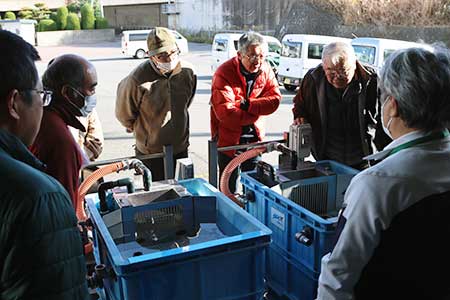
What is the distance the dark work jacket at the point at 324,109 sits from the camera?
3195 mm

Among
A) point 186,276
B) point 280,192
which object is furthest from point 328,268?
point 280,192

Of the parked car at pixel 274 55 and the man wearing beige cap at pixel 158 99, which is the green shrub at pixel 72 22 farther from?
the man wearing beige cap at pixel 158 99

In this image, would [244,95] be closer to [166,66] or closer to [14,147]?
[166,66]

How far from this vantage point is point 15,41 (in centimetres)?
127

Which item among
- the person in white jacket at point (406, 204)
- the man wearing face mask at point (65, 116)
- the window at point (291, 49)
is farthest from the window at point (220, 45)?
the person in white jacket at point (406, 204)

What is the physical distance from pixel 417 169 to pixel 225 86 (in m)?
2.38

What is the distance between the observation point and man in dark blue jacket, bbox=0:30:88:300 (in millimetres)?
1140

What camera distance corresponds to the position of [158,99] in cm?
360

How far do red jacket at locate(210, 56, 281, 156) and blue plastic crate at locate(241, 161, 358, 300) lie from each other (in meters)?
0.79

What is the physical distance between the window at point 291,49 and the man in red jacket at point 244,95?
11054 millimetres

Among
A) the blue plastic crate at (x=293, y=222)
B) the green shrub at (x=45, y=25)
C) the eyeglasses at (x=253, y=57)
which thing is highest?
the green shrub at (x=45, y=25)

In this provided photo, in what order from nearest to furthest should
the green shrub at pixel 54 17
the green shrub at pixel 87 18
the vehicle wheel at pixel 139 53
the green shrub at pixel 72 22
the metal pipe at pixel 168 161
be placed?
the metal pipe at pixel 168 161
the vehicle wheel at pixel 139 53
the green shrub at pixel 72 22
the green shrub at pixel 54 17
the green shrub at pixel 87 18

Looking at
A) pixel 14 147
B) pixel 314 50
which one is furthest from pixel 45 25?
pixel 14 147

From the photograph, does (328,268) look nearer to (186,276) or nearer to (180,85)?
(186,276)
